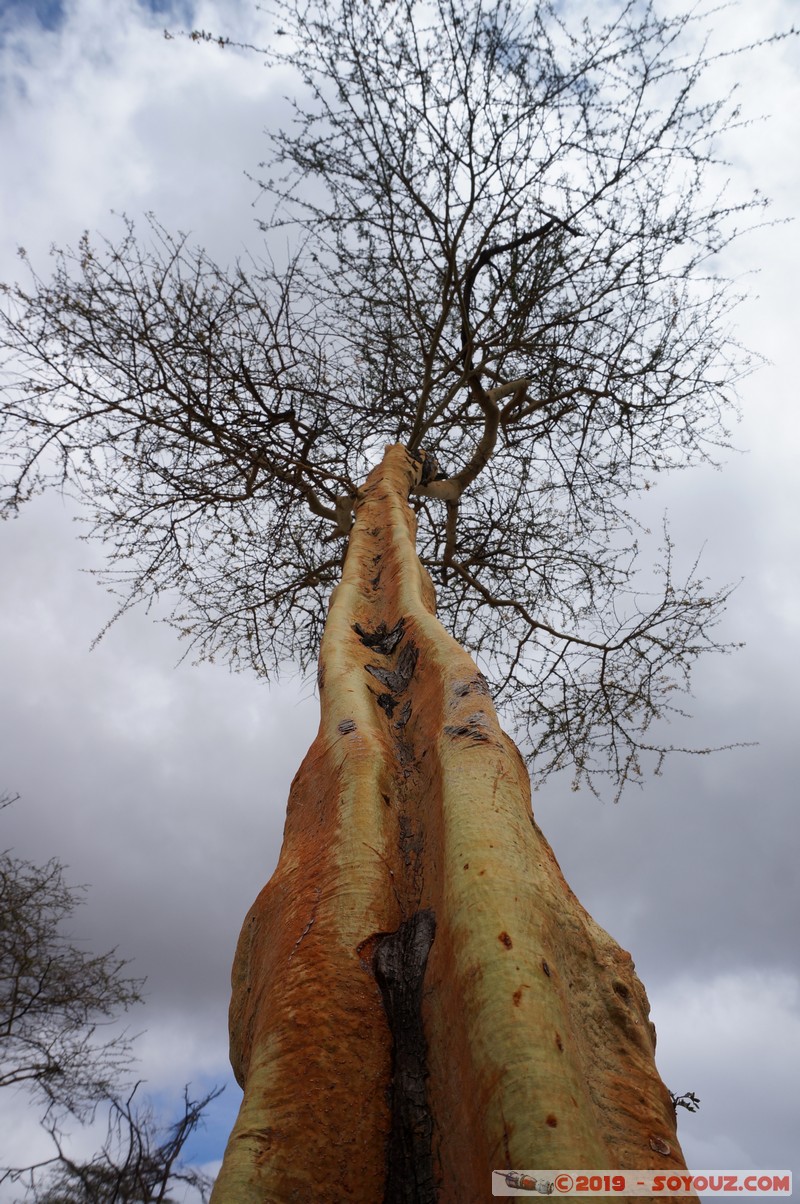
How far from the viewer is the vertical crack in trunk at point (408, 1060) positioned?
52.2 inches

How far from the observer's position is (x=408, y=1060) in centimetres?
146

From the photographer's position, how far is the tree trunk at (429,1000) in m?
1.24

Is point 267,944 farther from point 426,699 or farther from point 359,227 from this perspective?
point 359,227

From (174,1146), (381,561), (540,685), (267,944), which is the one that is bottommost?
(174,1146)

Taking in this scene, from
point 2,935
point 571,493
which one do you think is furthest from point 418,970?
point 2,935

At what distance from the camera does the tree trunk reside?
124 cm

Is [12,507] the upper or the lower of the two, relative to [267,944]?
upper

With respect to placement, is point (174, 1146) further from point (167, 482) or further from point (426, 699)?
point (167, 482)

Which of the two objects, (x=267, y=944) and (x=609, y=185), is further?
(x=609, y=185)

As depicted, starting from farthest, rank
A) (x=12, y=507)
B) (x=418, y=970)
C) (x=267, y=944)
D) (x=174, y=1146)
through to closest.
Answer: (x=12, y=507) → (x=174, y=1146) → (x=267, y=944) → (x=418, y=970)

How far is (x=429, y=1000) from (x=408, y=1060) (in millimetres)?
108

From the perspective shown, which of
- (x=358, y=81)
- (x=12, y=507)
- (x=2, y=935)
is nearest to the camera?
(x=358, y=81)

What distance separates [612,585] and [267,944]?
4.81m

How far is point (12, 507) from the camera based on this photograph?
4918 millimetres
